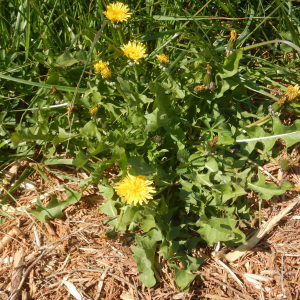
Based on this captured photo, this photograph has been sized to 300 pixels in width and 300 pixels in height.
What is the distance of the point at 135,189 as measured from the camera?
1.82m

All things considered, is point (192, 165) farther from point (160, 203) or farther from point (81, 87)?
point (81, 87)

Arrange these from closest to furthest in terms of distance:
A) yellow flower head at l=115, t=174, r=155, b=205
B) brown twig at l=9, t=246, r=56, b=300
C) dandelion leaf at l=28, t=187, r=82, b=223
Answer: yellow flower head at l=115, t=174, r=155, b=205
brown twig at l=9, t=246, r=56, b=300
dandelion leaf at l=28, t=187, r=82, b=223

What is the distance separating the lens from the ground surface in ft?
6.70

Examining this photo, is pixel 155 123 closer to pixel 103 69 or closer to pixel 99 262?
pixel 103 69

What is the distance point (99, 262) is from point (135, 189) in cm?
71

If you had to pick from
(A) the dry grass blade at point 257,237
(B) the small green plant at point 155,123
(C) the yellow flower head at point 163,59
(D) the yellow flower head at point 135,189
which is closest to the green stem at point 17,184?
(B) the small green plant at point 155,123

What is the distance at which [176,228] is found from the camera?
2.09 meters

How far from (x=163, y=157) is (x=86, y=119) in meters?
0.70

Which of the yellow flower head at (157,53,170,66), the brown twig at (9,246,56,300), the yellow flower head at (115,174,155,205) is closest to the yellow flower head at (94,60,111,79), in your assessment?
the yellow flower head at (157,53,170,66)

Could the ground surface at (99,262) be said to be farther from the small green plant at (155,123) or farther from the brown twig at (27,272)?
the small green plant at (155,123)

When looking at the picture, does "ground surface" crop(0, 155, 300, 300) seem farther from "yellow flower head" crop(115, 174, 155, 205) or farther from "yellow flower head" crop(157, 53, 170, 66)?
"yellow flower head" crop(157, 53, 170, 66)

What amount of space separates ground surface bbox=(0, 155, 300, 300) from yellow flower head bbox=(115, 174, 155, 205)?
0.56 meters

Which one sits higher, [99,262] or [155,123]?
[155,123]

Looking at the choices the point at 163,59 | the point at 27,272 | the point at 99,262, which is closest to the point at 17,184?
the point at 27,272
